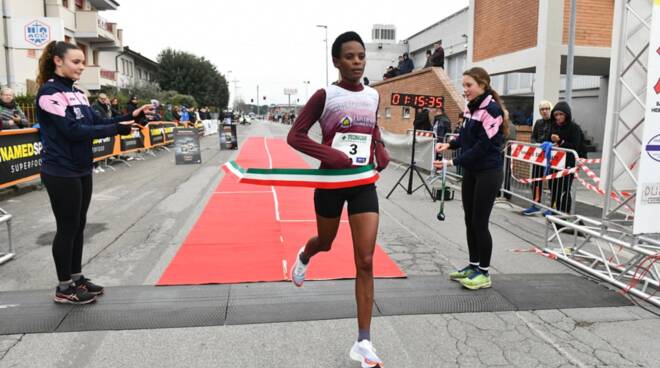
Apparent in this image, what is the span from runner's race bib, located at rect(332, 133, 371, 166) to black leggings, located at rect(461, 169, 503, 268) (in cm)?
177

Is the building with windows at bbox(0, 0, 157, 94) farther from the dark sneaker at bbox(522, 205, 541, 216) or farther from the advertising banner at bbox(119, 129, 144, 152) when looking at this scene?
the dark sneaker at bbox(522, 205, 541, 216)

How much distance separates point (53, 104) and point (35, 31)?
620 inches

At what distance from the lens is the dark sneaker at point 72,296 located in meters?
4.23

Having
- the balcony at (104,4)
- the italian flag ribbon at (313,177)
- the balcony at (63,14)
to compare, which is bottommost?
the italian flag ribbon at (313,177)

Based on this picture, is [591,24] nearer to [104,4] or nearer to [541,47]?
[541,47]

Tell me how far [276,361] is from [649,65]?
13.5 feet

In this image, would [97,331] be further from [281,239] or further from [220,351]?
[281,239]

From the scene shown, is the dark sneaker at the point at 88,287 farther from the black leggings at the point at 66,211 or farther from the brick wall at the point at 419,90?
the brick wall at the point at 419,90

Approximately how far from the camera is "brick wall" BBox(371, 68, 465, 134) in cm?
1698

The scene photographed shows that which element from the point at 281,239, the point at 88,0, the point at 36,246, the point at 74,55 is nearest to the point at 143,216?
the point at 36,246

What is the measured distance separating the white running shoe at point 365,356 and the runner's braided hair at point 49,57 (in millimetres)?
3197

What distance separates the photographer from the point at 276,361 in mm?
3346

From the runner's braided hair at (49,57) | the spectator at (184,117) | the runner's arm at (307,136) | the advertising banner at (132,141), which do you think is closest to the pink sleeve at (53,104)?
the runner's braided hair at (49,57)

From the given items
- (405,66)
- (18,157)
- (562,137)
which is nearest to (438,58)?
(405,66)
